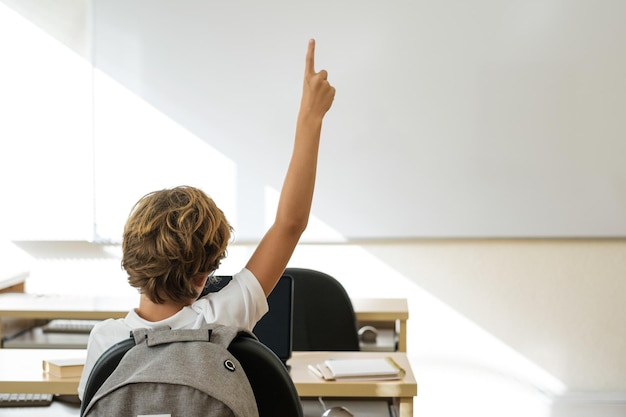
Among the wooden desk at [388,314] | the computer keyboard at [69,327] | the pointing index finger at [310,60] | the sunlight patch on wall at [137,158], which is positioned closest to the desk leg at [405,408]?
the wooden desk at [388,314]

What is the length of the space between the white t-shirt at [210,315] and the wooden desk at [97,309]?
5.37ft

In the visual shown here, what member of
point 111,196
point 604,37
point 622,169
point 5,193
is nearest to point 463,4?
point 604,37

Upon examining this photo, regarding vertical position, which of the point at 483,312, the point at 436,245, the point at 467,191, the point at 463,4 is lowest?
the point at 483,312

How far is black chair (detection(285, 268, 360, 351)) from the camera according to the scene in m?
2.99

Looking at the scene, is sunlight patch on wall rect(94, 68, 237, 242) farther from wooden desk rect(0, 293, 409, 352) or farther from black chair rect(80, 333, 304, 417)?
black chair rect(80, 333, 304, 417)

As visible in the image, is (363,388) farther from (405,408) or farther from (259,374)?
(259,374)

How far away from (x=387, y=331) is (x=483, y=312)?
87 centimetres

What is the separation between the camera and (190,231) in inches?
54.3

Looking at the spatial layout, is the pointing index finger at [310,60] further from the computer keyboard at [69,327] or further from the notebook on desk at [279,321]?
the computer keyboard at [69,327]

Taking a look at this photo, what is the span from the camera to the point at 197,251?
140 cm

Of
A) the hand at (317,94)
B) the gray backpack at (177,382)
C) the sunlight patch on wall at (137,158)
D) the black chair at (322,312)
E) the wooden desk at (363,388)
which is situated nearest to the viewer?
the gray backpack at (177,382)

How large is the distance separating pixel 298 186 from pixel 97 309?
6.30 ft

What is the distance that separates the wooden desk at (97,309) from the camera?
3.11m

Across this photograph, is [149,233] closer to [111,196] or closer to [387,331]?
[387,331]
